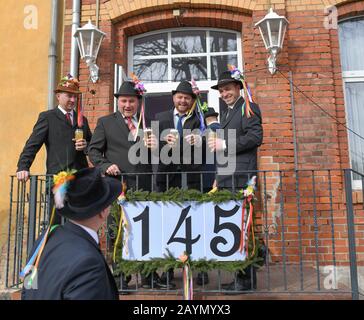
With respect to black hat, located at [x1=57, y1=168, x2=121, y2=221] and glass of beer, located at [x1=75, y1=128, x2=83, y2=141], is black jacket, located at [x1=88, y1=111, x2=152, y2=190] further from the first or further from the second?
black hat, located at [x1=57, y1=168, x2=121, y2=221]

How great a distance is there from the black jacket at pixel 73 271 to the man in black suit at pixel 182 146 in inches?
85.6

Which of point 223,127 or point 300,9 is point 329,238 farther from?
point 300,9

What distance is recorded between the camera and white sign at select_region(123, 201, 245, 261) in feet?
12.1

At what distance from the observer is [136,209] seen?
383cm

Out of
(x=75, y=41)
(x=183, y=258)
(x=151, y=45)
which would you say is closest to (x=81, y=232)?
(x=183, y=258)

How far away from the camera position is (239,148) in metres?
3.83

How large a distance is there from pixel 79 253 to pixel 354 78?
5.55 metres

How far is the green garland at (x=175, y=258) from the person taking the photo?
12.0 ft

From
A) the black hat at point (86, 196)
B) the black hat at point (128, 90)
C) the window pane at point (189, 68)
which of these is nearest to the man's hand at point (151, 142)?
the black hat at point (128, 90)

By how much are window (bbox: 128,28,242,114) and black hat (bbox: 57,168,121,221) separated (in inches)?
175

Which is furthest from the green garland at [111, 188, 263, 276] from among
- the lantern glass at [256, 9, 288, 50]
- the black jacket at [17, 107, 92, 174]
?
the lantern glass at [256, 9, 288, 50]

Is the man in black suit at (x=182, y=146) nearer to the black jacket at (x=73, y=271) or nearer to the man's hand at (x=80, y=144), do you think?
the man's hand at (x=80, y=144)

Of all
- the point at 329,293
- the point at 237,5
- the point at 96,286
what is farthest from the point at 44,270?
the point at 237,5

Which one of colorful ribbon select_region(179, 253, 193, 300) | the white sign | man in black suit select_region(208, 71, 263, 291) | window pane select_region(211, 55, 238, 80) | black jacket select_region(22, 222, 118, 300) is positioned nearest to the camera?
black jacket select_region(22, 222, 118, 300)
